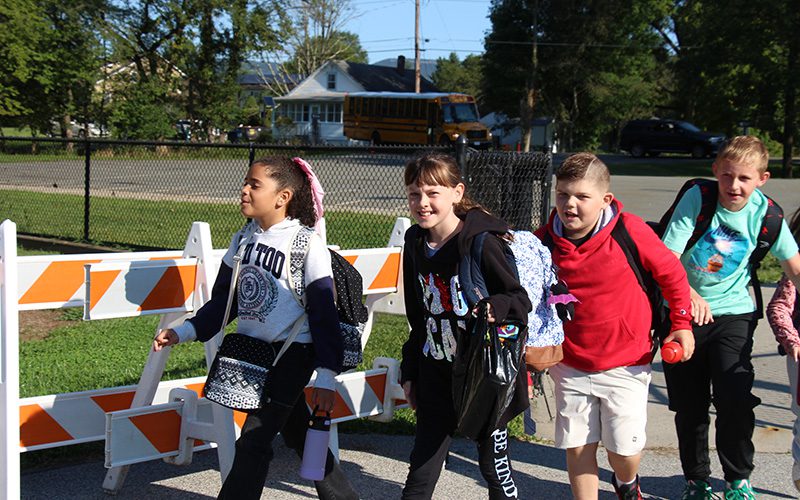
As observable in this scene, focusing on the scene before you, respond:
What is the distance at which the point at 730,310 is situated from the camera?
13.7 feet

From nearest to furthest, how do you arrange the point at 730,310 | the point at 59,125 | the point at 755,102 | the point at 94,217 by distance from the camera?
1. the point at 730,310
2. the point at 94,217
3. the point at 755,102
4. the point at 59,125

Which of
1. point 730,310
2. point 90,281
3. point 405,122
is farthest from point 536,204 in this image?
point 405,122

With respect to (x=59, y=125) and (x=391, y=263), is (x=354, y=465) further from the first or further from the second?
(x=59, y=125)

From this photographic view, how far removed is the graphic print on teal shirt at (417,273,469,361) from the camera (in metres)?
3.45

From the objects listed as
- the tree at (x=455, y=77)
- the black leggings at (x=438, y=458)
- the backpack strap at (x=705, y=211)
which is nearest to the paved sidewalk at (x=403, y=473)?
the black leggings at (x=438, y=458)

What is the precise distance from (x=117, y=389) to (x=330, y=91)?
66176 mm

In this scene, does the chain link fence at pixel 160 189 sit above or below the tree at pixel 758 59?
below

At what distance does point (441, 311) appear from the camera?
11.5 ft

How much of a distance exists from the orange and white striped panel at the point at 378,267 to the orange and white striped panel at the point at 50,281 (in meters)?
1.43

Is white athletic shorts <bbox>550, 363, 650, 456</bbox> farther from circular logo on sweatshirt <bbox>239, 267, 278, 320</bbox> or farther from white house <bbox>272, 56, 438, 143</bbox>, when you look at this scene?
white house <bbox>272, 56, 438, 143</bbox>

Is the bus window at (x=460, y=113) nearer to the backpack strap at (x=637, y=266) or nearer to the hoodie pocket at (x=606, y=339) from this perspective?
the backpack strap at (x=637, y=266)

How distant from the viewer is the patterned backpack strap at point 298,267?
356 centimetres

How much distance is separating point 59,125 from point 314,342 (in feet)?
140

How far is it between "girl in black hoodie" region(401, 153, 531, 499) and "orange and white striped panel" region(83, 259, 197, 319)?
3.84 feet
